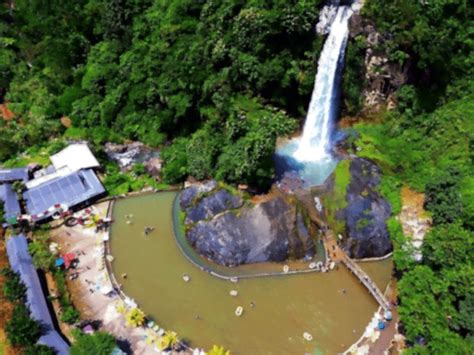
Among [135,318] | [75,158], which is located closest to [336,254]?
Answer: [135,318]

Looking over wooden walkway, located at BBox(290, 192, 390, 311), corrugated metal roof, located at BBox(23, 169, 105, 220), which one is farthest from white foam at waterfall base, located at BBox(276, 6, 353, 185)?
corrugated metal roof, located at BBox(23, 169, 105, 220)

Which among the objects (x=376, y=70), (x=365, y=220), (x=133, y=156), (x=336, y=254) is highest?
(x=376, y=70)

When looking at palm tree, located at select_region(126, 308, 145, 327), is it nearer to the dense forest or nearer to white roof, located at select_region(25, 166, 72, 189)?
the dense forest

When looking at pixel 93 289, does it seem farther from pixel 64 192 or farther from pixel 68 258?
pixel 64 192

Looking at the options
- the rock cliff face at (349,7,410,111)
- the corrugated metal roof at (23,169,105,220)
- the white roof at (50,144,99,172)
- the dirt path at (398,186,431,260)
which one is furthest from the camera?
the rock cliff face at (349,7,410,111)

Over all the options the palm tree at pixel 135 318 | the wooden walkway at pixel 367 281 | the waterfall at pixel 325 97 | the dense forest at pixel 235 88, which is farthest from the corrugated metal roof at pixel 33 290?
the waterfall at pixel 325 97

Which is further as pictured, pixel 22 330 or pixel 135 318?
pixel 135 318

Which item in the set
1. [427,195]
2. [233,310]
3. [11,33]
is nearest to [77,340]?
[233,310]
